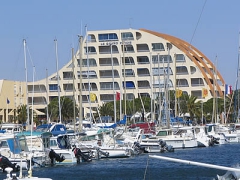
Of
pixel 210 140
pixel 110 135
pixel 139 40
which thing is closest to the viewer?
pixel 110 135

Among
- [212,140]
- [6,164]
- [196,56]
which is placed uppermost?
[196,56]

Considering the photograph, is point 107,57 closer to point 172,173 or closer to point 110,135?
point 110,135

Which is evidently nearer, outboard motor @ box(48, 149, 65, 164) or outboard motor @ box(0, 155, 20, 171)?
outboard motor @ box(0, 155, 20, 171)

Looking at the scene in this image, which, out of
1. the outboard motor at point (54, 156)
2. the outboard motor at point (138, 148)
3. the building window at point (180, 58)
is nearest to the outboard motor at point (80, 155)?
the outboard motor at point (54, 156)

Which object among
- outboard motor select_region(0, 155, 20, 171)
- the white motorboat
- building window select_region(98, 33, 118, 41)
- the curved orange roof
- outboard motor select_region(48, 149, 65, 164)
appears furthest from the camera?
building window select_region(98, 33, 118, 41)

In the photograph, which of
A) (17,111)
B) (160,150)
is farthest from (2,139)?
(17,111)

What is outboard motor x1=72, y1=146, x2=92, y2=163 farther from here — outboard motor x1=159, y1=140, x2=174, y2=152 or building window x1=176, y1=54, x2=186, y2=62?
building window x1=176, y1=54, x2=186, y2=62

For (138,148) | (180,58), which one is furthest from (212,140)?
(180,58)

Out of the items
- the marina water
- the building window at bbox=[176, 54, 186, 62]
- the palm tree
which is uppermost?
the building window at bbox=[176, 54, 186, 62]

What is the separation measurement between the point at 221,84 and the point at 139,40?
2562 centimetres

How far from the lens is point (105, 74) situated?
173 m

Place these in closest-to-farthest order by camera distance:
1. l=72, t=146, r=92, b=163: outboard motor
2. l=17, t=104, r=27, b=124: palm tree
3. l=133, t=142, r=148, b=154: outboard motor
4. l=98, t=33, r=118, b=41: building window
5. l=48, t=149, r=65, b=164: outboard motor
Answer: l=48, t=149, r=65, b=164: outboard motor, l=72, t=146, r=92, b=163: outboard motor, l=133, t=142, r=148, b=154: outboard motor, l=17, t=104, r=27, b=124: palm tree, l=98, t=33, r=118, b=41: building window

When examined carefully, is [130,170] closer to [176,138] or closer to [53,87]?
[176,138]

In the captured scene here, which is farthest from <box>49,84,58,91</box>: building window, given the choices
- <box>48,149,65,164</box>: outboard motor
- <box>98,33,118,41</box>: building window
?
<box>48,149,65,164</box>: outboard motor
